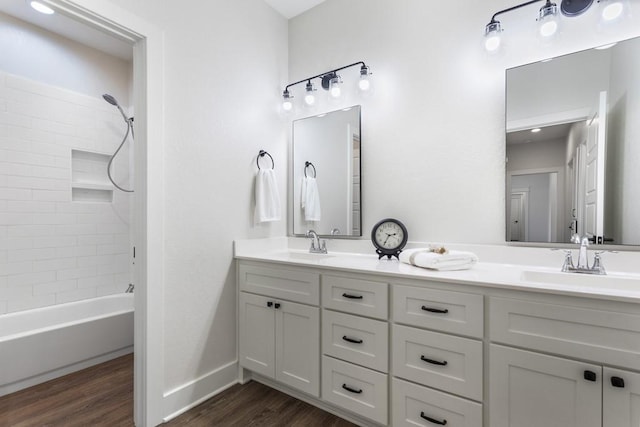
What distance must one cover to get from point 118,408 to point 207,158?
1.58 meters

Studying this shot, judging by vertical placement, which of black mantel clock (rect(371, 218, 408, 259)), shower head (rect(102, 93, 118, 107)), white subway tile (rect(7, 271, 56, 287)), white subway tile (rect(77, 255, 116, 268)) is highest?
shower head (rect(102, 93, 118, 107))

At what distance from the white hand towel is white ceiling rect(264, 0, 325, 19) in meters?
1.32

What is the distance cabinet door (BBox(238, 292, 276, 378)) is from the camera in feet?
6.31

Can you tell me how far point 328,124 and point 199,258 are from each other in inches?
52.9

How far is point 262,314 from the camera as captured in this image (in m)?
1.97

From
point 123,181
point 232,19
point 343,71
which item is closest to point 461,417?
point 343,71

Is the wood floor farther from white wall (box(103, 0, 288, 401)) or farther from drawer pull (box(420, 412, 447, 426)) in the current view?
drawer pull (box(420, 412, 447, 426))

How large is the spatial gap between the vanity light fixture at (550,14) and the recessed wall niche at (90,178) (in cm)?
325

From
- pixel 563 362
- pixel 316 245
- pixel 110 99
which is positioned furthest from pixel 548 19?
pixel 110 99

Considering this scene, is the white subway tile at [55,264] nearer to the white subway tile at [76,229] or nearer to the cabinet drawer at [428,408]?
the white subway tile at [76,229]

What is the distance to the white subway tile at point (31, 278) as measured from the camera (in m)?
2.35

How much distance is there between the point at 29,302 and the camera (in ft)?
7.93

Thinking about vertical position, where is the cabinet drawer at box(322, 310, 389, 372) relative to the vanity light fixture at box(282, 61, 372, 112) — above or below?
below

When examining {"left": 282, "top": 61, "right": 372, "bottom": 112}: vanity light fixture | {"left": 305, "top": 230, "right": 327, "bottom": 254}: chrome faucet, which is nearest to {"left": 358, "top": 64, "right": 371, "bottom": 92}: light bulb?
{"left": 282, "top": 61, "right": 372, "bottom": 112}: vanity light fixture
